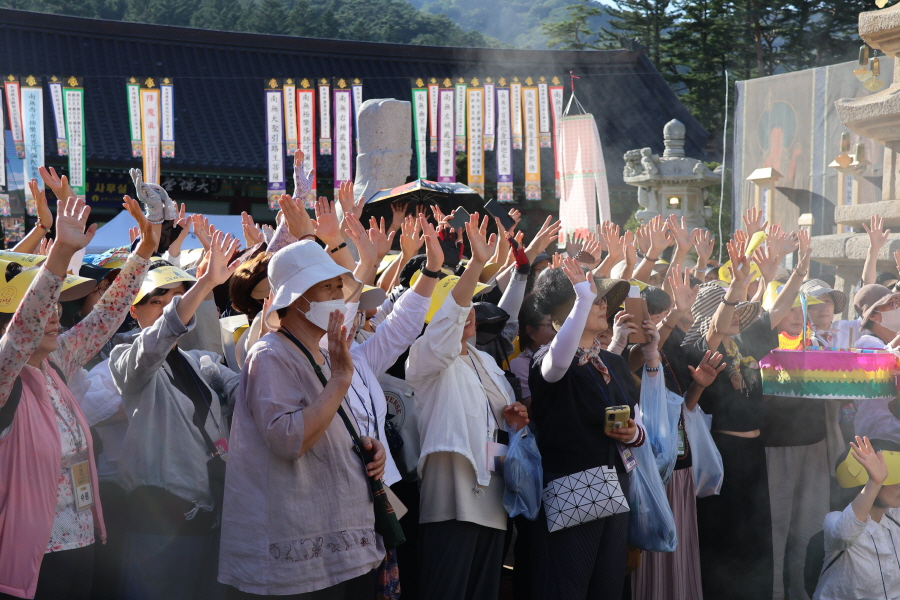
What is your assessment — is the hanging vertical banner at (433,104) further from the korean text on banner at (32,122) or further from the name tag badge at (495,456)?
the name tag badge at (495,456)

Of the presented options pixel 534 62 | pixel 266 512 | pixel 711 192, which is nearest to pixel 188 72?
pixel 534 62

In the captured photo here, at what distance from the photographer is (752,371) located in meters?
4.30

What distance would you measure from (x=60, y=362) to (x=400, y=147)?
14.9 feet

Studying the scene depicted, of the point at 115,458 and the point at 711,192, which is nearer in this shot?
the point at 115,458

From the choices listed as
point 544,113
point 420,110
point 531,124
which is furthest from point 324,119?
point 544,113

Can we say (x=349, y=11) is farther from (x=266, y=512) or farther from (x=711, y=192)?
(x=266, y=512)

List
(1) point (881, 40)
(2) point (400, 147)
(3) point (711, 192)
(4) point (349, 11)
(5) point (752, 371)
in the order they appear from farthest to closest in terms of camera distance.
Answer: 1. (4) point (349, 11)
2. (3) point (711, 192)
3. (2) point (400, 147)
4. (1) point (881, 40)
5. (5) point (752, 371)

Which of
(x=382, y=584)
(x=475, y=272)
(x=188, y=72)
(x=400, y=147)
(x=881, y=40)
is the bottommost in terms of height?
(x=382, y=584)

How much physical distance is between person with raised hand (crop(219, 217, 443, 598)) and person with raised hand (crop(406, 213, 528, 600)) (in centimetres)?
60

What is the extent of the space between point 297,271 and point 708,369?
7.67 ft

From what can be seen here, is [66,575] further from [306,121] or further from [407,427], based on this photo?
[306,121]

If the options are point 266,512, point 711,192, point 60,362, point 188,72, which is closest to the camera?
point 266,512

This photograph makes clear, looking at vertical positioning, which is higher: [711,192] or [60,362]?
[711,192]

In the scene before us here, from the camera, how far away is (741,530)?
434 cm
